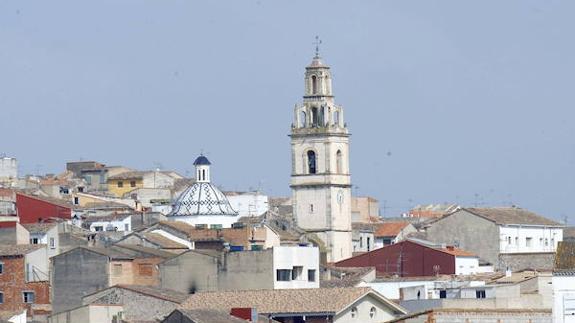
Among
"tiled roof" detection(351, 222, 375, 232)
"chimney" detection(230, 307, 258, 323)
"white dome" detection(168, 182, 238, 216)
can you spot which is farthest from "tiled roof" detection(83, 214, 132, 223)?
"chimney" detection(230, 307, 258, 323)

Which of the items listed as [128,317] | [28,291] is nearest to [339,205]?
[28,291]

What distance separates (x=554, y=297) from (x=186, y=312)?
937 cm

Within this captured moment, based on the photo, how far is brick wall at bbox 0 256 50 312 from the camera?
79.6m

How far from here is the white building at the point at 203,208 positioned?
10612 centimetres

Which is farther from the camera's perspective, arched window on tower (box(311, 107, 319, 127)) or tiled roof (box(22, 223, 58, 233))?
arched window on tower (box(311, 107, 319, 127))

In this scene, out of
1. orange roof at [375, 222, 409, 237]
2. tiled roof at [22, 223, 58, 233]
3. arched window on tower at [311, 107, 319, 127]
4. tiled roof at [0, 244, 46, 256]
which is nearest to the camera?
tiled roof at [0, 244, 46, 256]

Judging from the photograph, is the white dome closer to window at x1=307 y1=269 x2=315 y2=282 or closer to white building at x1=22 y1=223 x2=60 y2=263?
white building at x1=22 y1=223 x2=60 y2=263

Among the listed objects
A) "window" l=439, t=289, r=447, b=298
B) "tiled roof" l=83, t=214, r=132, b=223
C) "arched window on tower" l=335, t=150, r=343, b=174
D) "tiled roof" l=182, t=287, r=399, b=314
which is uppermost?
"arched window on tower" l=335, t=150, r=343, b=174

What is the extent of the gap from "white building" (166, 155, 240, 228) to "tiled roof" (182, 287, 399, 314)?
34.1m

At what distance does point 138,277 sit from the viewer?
260 feet

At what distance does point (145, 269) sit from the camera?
261 feet

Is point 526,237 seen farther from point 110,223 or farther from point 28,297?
point 28,297

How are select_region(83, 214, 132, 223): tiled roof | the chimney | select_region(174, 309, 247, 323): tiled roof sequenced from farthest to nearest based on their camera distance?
select_region(83, 214, 132, 223): tiled roof → the chimney → select_region(174, 309, 247, 323): tiled roof

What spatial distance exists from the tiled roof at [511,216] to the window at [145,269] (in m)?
31.0
